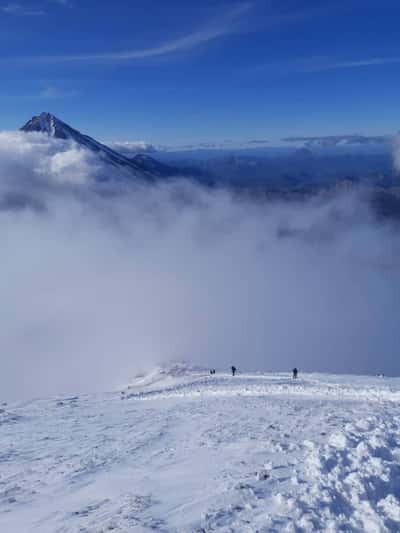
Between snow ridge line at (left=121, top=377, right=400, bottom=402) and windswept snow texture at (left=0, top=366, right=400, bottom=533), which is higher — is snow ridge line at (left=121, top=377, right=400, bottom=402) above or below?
below

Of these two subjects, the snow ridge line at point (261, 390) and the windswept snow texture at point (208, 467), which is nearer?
the windswept snow texture at point (208, 467)

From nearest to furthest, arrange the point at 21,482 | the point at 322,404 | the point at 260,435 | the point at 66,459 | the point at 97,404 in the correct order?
the point at 21,482 → the point at 66,459 → the point at 260,435 → the point at 322,404 → the point at 97,404

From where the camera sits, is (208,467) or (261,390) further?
(261,390)

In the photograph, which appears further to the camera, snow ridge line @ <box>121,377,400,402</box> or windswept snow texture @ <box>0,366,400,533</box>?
snow ridge line @ <box>121,377,400,402</box>

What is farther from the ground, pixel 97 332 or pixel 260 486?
pixel 260 486

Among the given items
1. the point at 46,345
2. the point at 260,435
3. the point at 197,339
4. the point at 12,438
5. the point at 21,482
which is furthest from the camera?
the point at 46,345

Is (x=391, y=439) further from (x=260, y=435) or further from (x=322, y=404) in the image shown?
(x=322, y=404)

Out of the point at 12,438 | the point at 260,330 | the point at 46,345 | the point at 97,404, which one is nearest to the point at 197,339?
the point at 260,330

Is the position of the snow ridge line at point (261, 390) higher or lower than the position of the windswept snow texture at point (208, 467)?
lower
